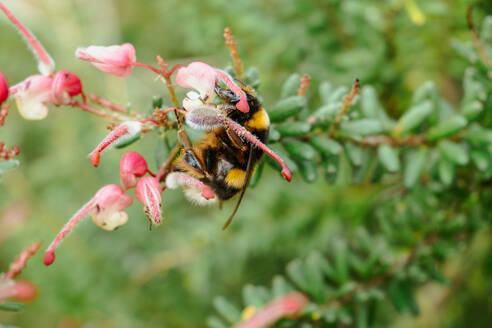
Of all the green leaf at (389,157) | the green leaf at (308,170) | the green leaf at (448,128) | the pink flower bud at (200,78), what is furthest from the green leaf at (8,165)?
the green leaf at (448,128)

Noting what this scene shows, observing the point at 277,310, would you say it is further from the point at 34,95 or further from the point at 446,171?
the point at 34,95

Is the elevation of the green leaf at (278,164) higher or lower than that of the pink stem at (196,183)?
lower

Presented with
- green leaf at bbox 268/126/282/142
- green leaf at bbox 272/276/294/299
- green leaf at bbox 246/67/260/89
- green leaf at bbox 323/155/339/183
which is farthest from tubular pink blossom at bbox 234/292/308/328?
green leaf at bbox 246/67/260/89

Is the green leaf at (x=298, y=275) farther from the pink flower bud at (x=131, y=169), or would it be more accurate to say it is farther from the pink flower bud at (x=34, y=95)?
the pink flower bud at (x=34, y=95)

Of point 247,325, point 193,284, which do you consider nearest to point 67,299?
point 193,284

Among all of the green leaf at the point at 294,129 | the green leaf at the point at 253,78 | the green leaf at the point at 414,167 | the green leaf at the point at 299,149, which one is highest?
the green leaf at the point at 253,78

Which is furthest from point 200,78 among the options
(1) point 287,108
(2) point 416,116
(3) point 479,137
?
(3) point 479,137
